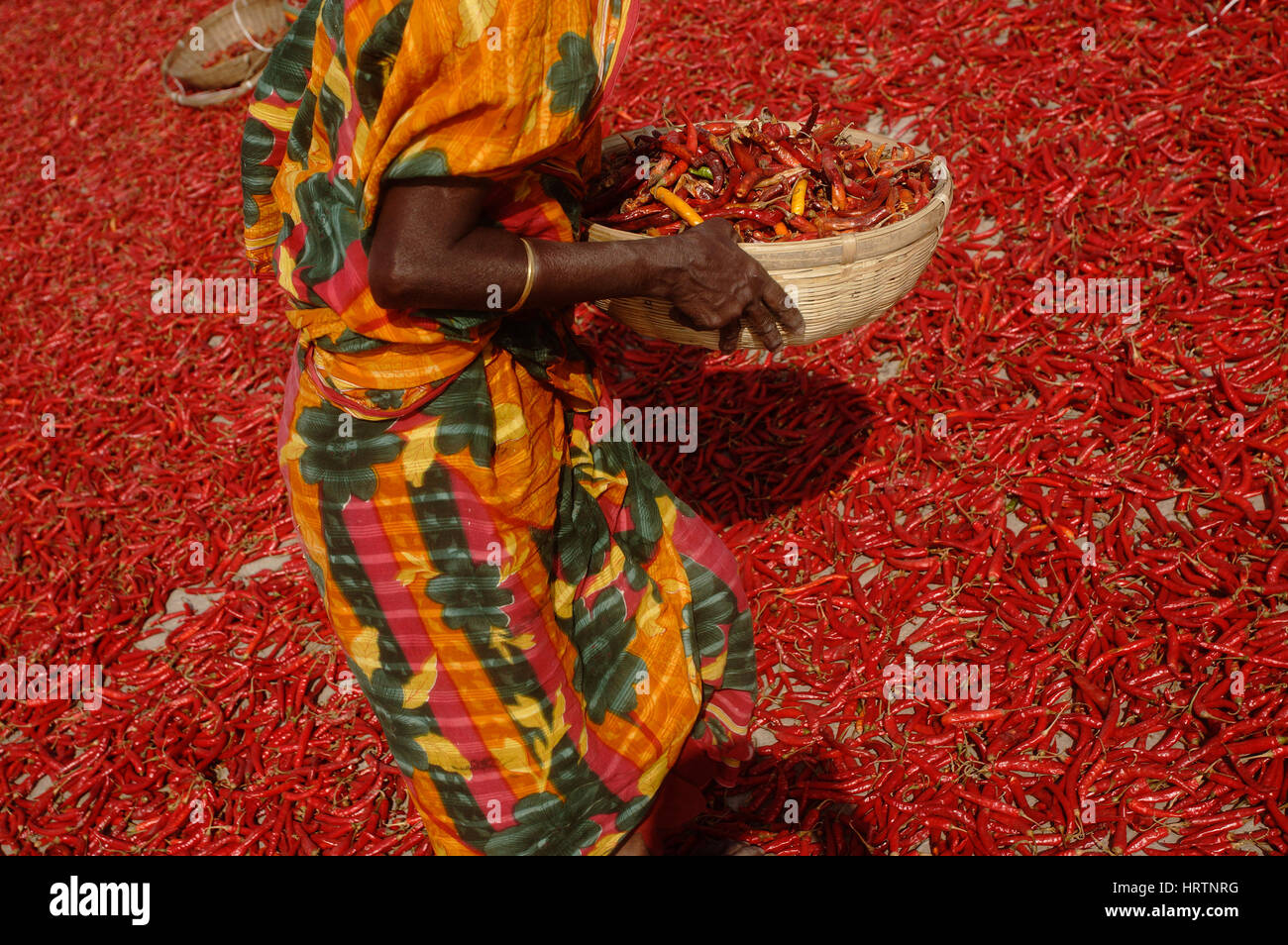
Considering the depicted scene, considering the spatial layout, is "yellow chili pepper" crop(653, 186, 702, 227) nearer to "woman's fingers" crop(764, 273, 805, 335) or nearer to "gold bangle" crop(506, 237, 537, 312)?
"woman's fingers" crop(764, 273, 805, 335)

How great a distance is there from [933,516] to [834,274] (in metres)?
1.58

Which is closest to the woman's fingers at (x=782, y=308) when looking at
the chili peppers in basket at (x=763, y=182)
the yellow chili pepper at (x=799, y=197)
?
the chili peppers in basket at (x=763, y=182)

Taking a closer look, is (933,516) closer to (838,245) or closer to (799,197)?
(799,197)

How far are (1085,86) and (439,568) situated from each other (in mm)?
4434

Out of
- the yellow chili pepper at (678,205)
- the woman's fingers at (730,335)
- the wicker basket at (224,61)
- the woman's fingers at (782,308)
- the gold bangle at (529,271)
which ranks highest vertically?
the wicker basket at (224,61)

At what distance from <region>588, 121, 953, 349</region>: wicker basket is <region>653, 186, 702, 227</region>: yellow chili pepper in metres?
0.19

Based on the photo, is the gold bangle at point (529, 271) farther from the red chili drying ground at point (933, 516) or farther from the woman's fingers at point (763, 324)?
the red chili drying ground at point (933, 516)

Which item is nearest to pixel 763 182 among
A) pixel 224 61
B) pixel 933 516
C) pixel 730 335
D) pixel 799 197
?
pixel 799 197

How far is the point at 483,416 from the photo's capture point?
176cm

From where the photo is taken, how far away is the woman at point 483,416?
4.74ft

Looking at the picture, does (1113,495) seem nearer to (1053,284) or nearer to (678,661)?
(1053,284)

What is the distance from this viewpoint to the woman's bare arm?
4.79 ft

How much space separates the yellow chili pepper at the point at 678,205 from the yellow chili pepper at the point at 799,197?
255 mm

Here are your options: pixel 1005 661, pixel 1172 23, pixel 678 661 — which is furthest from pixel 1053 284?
pixel 678 661
